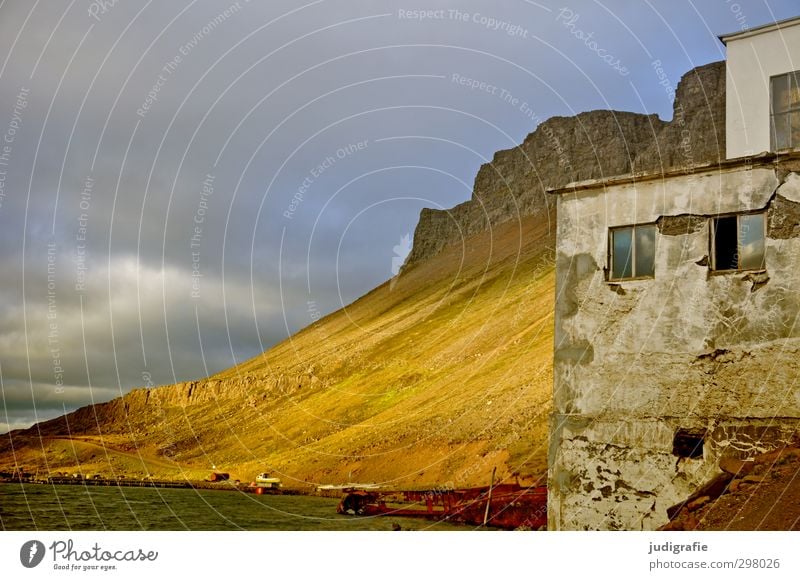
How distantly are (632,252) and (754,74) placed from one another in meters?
4.59

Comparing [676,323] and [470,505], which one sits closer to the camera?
[676,323]

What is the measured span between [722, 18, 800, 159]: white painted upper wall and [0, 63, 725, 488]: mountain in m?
21.5

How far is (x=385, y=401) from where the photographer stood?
210ft

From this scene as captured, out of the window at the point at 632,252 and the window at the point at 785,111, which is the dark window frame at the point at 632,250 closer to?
the window at the point at 632,252

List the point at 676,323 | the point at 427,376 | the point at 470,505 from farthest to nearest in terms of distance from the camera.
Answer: the point at 427,376 → the point at 470,505 → the point at 676,323

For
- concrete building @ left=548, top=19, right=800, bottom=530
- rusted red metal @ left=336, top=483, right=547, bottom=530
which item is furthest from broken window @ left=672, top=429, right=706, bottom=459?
rusted red metal @ left=336, top=483, right=547, bottom=530

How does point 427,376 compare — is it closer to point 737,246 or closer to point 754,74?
point 754,74

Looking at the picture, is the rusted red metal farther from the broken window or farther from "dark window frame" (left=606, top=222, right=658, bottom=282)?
"dark window frame" (left=606, top=222, right=658, bottom=282)

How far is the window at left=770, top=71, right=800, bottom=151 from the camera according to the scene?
53.6ft

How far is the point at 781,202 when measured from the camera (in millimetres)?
14375

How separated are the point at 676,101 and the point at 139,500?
74.3 metres

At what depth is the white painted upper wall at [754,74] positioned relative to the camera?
16.5 metres

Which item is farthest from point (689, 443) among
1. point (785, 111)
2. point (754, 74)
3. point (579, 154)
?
point (579, 154)

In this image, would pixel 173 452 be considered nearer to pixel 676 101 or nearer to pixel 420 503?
pixel 420 503
